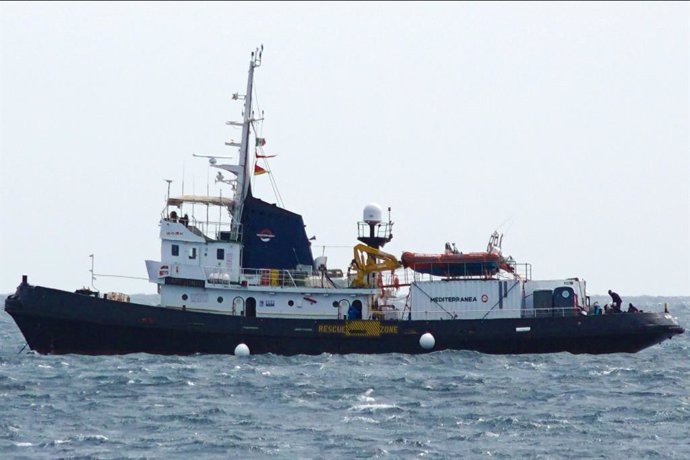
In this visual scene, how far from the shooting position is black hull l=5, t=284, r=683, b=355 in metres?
36.1

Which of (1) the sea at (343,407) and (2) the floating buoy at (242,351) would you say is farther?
(2) the floating buoy at (242,351)

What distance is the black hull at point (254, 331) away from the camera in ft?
118

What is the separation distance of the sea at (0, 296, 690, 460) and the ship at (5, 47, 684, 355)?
0.74 metres

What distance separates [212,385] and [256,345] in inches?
275

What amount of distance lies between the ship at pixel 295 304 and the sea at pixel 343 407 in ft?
2.43

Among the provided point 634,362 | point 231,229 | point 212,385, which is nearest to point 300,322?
point 231,229

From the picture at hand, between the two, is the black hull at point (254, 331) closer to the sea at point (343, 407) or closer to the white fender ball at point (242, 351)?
the white fender ball at point (242, 351)

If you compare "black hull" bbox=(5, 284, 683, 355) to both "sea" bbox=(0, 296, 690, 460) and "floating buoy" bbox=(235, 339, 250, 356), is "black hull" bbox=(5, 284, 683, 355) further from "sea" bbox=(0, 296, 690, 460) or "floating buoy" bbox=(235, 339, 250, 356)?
"sea" bbox=(0, 296, 690, 460)

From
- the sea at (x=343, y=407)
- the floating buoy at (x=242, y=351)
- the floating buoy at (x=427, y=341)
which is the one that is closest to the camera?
the sea at (x=343, y=407)

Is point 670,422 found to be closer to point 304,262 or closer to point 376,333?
point 376,333

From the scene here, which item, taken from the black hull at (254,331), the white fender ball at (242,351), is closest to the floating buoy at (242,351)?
the white fender ball at (242,351)

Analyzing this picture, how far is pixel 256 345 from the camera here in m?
36.5

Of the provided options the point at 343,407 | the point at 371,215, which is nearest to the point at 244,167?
the point at 371,215

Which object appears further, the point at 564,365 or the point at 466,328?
the point at 466,328
